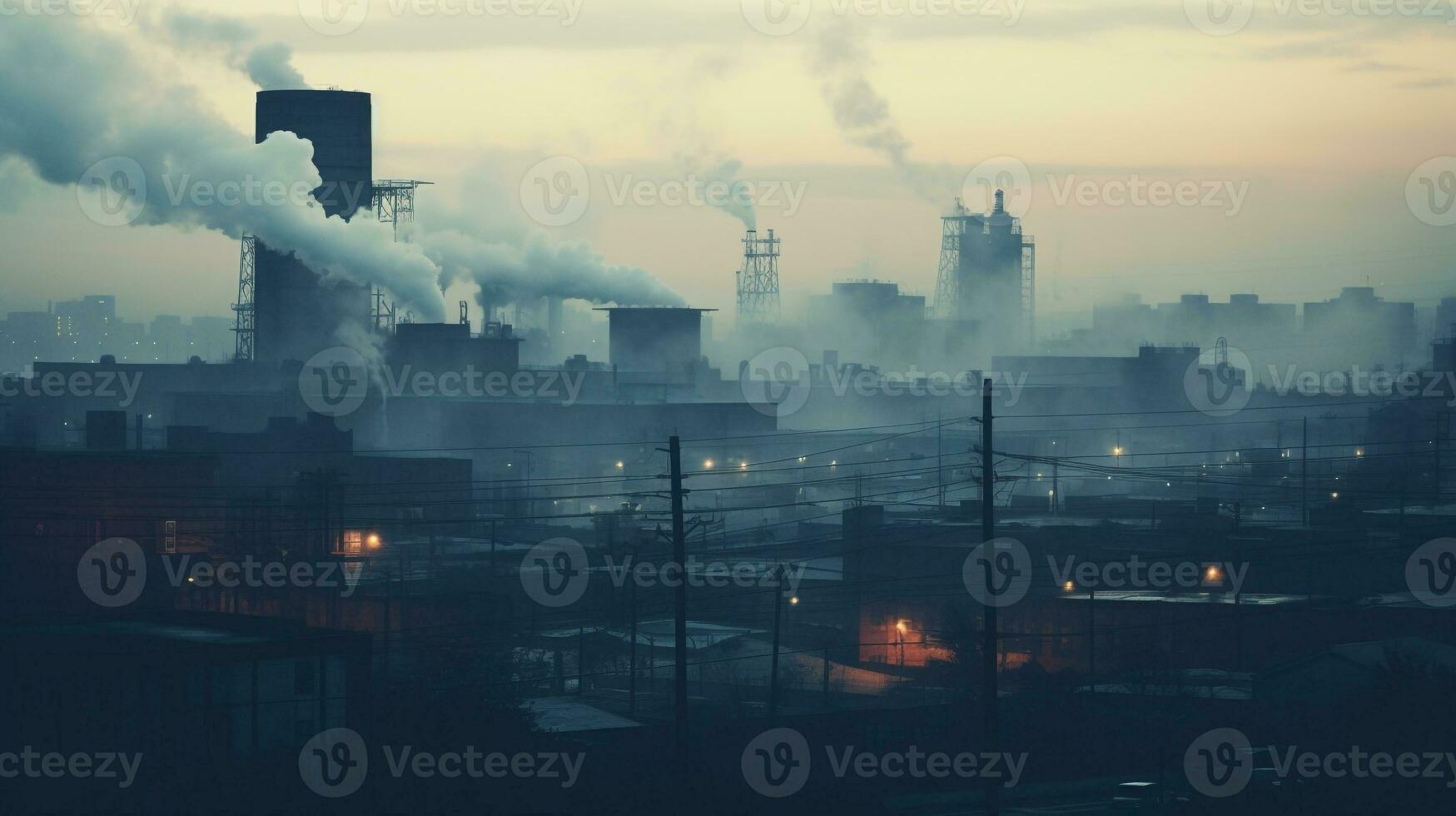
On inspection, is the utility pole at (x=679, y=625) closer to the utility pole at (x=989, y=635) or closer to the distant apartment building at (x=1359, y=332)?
the utility pole at (x=989, y=635)

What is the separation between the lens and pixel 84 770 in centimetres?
1451

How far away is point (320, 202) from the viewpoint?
50.1m

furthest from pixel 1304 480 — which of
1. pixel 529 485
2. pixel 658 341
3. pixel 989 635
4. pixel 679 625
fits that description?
pixel 658 341

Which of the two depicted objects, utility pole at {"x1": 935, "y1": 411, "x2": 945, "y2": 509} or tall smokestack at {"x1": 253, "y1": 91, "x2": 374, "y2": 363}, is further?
tall smokestack at {"x1": 253, "y1": 91, "x2": 374, "y2": 363}

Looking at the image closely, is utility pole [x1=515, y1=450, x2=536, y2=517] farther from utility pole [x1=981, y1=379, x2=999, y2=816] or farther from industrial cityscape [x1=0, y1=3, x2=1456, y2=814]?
utility pole [x1=981, y1=379, x2=999, y2=816]

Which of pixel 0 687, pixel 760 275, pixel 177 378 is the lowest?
pixel 0 687

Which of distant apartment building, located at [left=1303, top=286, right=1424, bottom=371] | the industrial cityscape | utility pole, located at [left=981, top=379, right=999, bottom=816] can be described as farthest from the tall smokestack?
distant apartment building, located at [left=1303, top=286, right=1424, bottom=371]

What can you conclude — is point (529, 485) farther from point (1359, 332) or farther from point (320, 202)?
point (1359, 332)

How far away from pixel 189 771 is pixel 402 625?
10071mm

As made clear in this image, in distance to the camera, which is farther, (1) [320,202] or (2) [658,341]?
(2) [658,341]

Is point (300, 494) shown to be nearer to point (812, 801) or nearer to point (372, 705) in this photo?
point (372, 705)

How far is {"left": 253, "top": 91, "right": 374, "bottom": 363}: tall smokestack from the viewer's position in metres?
50.1

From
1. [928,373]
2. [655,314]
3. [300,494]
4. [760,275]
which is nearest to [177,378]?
[655,314]

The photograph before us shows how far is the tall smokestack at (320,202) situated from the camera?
164 ft
